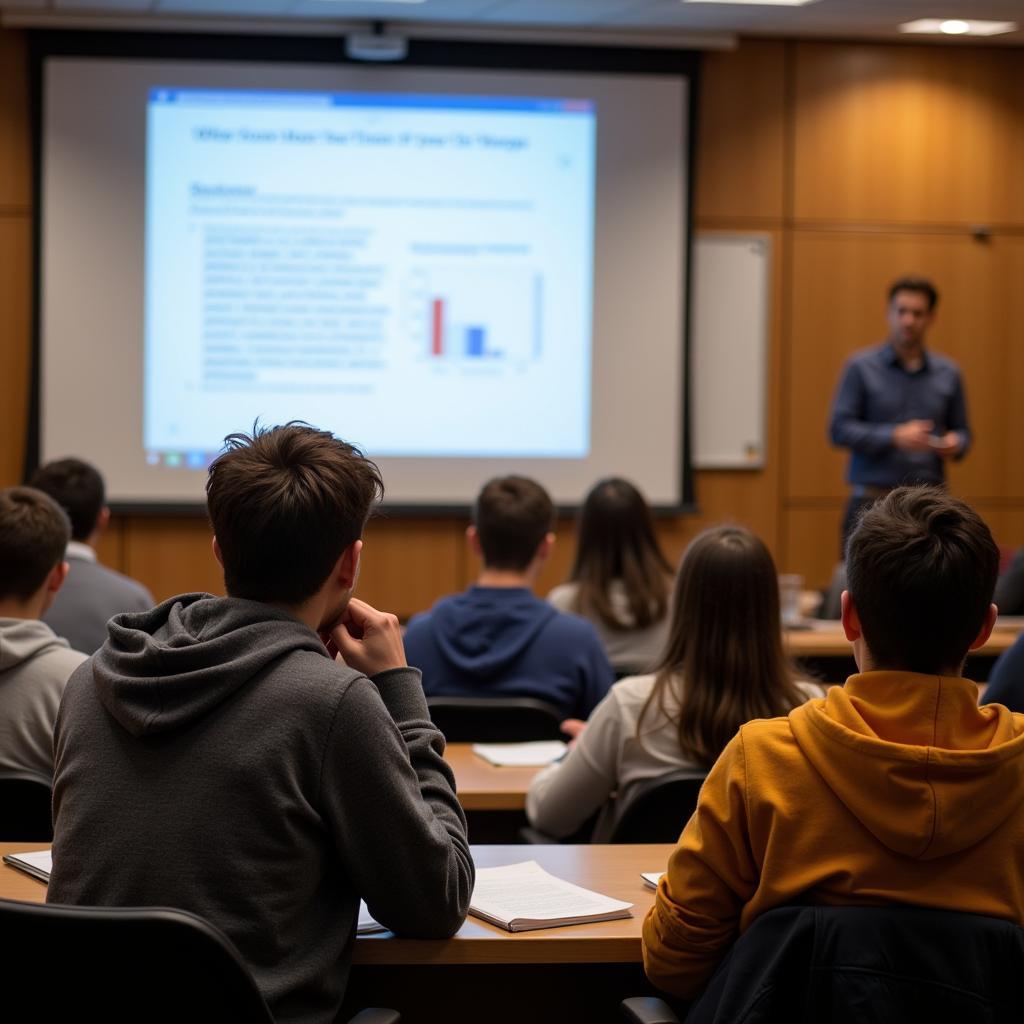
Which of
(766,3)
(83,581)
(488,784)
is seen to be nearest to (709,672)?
(488,784)

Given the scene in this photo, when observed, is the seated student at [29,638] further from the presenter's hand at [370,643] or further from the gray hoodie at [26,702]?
the presenter's hand at [370,643]

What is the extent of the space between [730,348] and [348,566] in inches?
208

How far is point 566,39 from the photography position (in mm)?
6359

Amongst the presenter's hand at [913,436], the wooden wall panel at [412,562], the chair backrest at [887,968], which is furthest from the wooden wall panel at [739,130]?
the chair backrest at [887,968]

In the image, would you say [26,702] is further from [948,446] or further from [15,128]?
[15,128]

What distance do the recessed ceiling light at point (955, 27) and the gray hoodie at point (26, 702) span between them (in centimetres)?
531

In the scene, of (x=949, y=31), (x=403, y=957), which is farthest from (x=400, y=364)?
(x=403, y=957)

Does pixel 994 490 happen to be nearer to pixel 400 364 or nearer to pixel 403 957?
pixel 400 364

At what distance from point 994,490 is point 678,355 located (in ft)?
5.95

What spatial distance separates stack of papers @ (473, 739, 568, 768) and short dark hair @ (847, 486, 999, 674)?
53.4 inches

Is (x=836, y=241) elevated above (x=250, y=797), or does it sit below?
above

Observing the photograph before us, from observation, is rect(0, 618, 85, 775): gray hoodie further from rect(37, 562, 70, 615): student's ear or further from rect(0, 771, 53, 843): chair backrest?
rect(37, 562, 70, 615): student's ear

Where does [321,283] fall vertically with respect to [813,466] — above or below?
above

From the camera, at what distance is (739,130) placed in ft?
21.7
